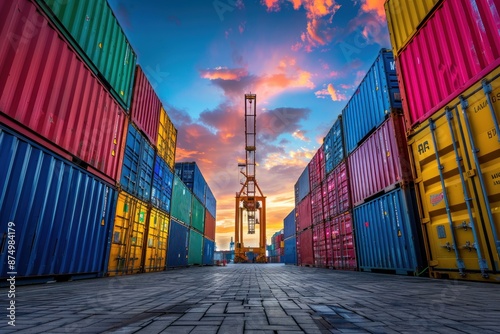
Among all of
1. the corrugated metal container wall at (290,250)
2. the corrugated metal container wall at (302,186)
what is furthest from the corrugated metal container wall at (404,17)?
the corrugated metal container wall at (290,250)

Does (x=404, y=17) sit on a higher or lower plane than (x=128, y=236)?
higher

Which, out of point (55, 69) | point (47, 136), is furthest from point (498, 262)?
point (55, 69)

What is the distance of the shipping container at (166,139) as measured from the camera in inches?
560

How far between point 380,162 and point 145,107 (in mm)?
10456

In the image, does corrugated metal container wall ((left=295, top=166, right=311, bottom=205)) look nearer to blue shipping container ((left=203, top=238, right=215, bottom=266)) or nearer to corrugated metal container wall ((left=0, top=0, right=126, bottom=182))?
blue shipping container ((left=203, top=238, right=215, bottom=266))

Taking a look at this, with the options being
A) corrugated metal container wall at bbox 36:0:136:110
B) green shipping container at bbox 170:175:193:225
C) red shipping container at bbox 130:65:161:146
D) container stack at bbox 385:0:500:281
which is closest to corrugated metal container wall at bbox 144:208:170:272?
green shipping container at bbox 170:175:193:225

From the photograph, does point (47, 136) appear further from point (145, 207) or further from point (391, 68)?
point (391, 68)

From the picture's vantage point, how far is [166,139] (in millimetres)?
15188

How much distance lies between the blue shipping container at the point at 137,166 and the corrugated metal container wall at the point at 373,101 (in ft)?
32.0

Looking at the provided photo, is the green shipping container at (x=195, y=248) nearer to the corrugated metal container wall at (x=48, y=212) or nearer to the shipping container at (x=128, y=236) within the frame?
the shipping container at (x=128, y=236)

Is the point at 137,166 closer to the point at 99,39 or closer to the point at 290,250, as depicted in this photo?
the point at 99,39

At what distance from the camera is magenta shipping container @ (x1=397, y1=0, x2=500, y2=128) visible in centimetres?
546

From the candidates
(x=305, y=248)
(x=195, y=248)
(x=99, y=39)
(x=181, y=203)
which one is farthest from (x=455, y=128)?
(x=195, y=248)

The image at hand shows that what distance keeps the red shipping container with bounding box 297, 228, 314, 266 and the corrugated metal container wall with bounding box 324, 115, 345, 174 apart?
6.15 meters
